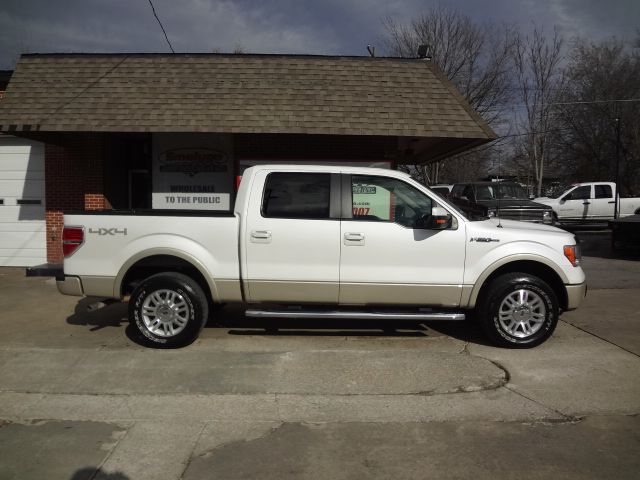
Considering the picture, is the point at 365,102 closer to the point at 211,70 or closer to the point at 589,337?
the point at 211,70

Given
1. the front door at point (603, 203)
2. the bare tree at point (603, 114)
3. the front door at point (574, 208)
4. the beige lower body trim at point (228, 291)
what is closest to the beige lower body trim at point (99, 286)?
the beige lower body trim at point (228, 291)

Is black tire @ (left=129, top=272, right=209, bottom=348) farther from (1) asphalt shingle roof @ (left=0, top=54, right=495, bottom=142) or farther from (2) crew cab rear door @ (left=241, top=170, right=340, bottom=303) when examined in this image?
(1) asphalt shingle roof @ (left=0, top=54, right=495, bottom=142)

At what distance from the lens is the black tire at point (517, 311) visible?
568 cm

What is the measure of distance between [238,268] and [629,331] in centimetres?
481

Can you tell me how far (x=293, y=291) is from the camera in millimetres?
5730

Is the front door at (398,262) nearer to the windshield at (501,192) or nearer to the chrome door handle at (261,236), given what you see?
the chrome door handle at (261,236)

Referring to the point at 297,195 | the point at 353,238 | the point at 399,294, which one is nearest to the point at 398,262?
the point at 399,294

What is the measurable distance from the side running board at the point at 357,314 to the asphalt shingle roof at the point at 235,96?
14.3 feet

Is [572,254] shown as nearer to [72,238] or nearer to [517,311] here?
[517,311]

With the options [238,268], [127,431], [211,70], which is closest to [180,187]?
[211,70]

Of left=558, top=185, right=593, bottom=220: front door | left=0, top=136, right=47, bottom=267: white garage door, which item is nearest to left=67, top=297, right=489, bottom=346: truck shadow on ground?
left=0, top=136, right=47, bottom=267: white garage door

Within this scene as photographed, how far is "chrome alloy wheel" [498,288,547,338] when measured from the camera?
571cm

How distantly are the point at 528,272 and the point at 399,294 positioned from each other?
1.49m

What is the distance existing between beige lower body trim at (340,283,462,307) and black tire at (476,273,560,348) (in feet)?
1.18
